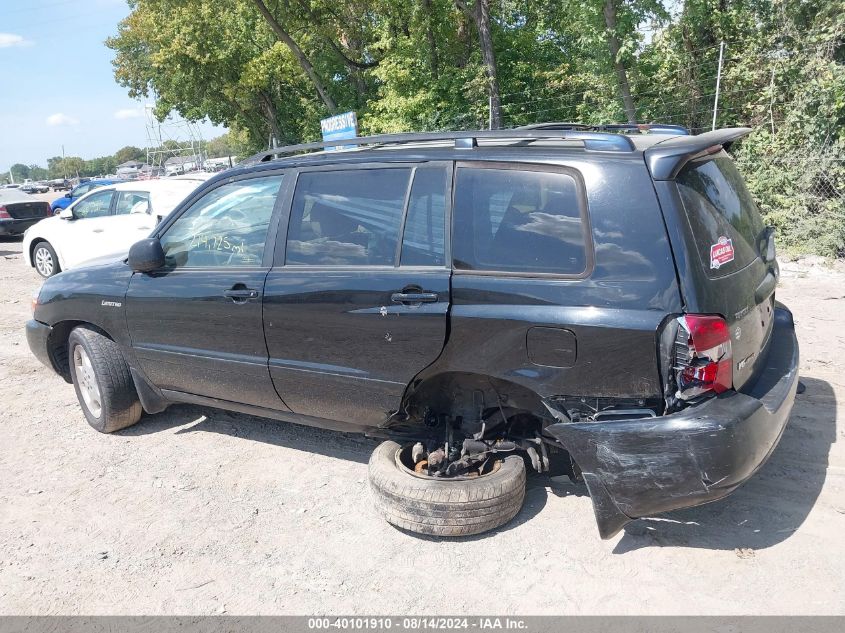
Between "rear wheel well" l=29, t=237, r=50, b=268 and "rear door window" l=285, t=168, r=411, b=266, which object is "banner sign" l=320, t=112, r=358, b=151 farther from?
"rear door window" l=285, t=168, r=411, b=266

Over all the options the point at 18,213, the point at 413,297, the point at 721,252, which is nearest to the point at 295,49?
the point at 18,213

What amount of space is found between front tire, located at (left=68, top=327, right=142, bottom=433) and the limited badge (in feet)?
12.4

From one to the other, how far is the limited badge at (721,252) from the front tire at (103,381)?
149 inches

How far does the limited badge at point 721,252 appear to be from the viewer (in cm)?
290

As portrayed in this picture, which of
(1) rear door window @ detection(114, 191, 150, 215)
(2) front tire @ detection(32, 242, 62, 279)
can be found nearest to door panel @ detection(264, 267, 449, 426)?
(1) rear door window @ detection(114, 191, 150, 215)

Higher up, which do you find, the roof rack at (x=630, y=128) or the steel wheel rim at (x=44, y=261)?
the roof rack at (x=630, y=128)

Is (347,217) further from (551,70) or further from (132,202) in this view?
(551,70)

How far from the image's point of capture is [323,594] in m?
3.04

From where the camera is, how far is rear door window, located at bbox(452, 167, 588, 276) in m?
2.98

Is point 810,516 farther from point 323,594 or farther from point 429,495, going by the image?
point 323,594

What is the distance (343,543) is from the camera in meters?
3.42

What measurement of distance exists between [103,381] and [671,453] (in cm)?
372

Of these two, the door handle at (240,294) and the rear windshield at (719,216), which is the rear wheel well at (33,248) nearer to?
the door handle at (240,294)

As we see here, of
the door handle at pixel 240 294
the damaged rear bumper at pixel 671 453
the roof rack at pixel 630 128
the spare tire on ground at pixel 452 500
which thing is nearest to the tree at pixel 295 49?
the roof rack at pixel 630 128
